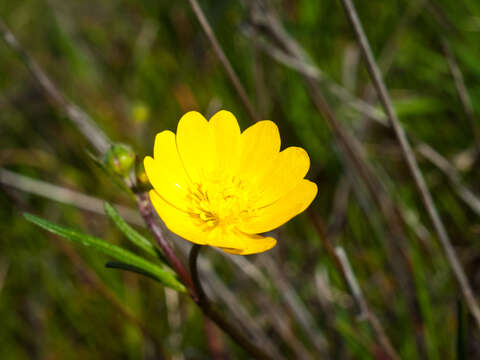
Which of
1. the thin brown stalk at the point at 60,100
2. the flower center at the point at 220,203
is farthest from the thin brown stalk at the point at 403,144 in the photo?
the thin brown stalk at the point at 60,100

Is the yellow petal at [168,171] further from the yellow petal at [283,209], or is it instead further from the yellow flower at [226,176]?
the yellow petal at [283,209]

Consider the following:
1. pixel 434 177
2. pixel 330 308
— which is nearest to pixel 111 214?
pixel 330 308

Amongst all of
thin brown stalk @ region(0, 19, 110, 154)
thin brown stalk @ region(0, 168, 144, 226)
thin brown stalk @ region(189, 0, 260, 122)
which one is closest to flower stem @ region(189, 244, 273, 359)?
thin brown stalk @ region(189, 0, 260, 122)

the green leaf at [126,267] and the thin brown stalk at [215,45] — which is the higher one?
the thin brown stalk at [215,45]

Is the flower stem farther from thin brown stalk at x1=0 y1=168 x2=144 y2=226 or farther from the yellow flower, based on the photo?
thin brown stalk at x1=0 y1=168 x2=144 y2=226

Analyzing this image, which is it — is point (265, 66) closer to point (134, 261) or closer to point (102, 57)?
point (102, 57)

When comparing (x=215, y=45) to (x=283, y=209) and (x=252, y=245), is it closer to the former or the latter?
(x=283, y=209)
